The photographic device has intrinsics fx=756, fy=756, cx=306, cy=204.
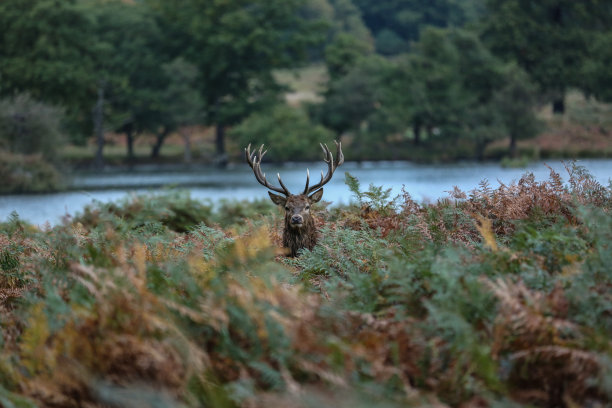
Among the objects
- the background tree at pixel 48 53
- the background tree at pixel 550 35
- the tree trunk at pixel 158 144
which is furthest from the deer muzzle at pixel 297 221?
the background tree at pixel 550 35

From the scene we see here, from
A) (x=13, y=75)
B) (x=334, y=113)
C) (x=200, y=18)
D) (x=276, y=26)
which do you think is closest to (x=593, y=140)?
(x=334, y=113)

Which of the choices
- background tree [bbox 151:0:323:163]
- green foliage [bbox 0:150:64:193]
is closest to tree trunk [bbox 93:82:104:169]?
background tree [bbox 151:0:323:163]

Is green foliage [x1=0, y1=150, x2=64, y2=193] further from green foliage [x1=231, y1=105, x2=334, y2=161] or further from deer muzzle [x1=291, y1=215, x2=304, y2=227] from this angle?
deer muzzle [x1=291, y1=215, x2=304, y2=227]

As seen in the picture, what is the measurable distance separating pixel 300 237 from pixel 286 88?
5980 centimetres

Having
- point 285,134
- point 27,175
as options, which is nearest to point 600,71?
point 285,134

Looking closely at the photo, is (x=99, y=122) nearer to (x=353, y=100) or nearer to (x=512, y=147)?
(x=353, y=100)

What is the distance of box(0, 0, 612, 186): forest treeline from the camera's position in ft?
189

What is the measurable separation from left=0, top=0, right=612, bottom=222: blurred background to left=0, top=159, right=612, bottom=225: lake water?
0.91 metres

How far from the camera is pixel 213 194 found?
120ft

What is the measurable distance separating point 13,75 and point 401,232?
54227mm

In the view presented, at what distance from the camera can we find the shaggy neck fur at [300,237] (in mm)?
8078

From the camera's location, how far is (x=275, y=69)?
2721 inches

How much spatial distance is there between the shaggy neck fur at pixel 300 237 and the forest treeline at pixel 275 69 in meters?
49.0

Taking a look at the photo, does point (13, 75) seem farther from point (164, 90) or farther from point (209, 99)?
point (209, 99)
